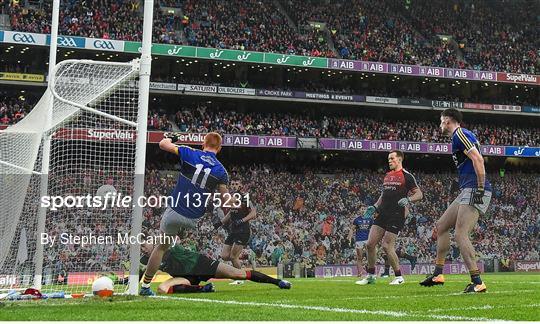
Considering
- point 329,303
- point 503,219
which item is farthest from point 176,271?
point 503,219

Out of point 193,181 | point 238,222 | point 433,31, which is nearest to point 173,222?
point 193,181

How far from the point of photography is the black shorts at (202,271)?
30.7 ft

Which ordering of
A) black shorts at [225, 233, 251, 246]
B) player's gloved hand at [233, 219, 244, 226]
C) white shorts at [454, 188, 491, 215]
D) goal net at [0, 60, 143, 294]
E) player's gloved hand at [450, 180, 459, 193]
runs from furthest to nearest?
player's gloved hand at [450, 180, 459, 193]
black shorts at [225, 233, 251, 246]
player's gloved hand at [233, 219, 244, 226]
goal net at [0, 60, 143, 294]
white shorts at [454, 188, 491, 215]

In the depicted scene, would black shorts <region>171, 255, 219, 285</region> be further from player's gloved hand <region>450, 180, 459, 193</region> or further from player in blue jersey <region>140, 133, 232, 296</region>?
player's gloved hand <region>450, 180, 459, 193</region>

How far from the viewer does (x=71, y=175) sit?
11.0 metres

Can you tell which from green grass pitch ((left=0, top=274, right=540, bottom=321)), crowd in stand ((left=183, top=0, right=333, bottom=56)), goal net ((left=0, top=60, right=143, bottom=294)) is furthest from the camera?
crowd in stand ((left=183, top=0, right=333, bottom=56))

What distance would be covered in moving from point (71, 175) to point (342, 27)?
38227 mm

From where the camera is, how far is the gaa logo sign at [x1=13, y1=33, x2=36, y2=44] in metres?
35.1

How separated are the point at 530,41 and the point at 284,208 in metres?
29.1

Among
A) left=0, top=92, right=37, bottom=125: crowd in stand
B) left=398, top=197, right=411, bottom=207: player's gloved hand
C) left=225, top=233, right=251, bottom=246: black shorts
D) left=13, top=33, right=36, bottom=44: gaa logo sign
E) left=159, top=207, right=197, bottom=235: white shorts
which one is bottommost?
left=225, top=233, right=251, bottom=246: black shorts

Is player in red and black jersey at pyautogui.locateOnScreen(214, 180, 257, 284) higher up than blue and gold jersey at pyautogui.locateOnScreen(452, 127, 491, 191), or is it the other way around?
blue and gold jersey at pyautogui.locateOnScreen(452, 127, 491, 191)

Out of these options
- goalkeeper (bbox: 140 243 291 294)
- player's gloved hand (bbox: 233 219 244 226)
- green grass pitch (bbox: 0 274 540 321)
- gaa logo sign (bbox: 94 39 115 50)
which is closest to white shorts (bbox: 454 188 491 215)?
green grass pitch (bbox: 0 274 540 321)

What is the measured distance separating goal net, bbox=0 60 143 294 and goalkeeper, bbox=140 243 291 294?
2.30 ft

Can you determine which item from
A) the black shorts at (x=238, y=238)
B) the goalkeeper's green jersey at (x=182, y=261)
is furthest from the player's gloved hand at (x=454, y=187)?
the goalkeeper's green jersey at (x=182, y=261)
